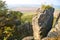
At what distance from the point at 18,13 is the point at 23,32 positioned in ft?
6.11

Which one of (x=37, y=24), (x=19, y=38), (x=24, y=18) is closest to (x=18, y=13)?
(x=24, y=18)

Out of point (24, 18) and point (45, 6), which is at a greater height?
point (45, 6)

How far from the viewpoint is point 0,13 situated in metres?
12.2

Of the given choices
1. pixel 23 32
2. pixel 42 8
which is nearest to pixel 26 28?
pixel 23 32

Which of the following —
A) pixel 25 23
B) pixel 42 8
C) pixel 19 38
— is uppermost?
pixel 42 8

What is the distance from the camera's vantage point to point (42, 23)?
1002 centimetres

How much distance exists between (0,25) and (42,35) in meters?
3.04

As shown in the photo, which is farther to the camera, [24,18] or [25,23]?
[24,18]

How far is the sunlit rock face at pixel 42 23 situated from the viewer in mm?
9883

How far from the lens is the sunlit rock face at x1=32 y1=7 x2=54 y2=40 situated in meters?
9.88

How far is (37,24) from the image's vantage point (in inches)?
393

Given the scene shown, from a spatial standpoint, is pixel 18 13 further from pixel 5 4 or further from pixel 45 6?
pixel 45 6

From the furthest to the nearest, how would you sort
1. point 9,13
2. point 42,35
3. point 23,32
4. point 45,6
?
point 9,13 < point 23,32 < point 45,6 < point 42,35

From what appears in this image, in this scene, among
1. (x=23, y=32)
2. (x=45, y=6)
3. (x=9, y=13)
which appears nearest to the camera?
(x=45, y=6)
